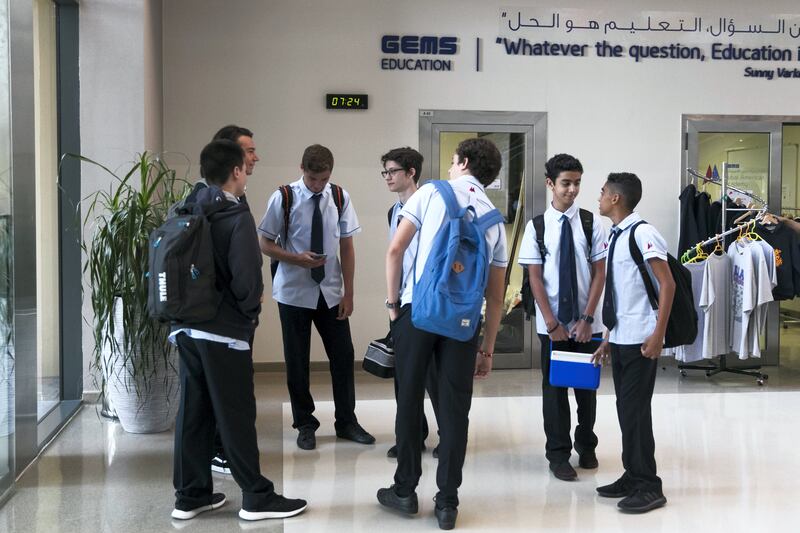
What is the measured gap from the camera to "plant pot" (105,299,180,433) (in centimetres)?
507

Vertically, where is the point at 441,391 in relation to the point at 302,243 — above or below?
below

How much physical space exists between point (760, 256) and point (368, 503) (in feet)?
14.4

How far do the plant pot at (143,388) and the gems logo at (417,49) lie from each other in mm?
3516

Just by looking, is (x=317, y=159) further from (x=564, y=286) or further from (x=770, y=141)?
(x=770, y=141)

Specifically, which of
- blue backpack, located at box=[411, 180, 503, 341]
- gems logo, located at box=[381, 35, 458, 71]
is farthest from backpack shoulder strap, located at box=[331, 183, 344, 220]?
gems logo, located at box=[381, 35, 458, 71]

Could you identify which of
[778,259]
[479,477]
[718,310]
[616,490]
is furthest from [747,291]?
[479,477]

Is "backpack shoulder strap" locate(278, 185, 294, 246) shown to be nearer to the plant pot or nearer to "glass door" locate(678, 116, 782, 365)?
the plant pot

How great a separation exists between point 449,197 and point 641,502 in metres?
1.61

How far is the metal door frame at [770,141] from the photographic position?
7.77 metres

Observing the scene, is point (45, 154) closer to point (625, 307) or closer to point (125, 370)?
point (125, 370)

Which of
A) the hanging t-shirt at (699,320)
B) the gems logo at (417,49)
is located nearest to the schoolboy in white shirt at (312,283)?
the gems logo at (417,49)

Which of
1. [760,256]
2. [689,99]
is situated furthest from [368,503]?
[689,99]

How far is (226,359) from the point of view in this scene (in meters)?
3.43

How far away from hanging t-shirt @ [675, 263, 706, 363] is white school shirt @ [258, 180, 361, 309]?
11.0 feet
